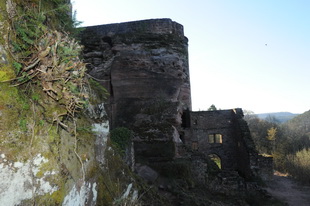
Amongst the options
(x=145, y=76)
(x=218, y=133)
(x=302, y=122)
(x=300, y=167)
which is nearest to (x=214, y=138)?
(x=218, y=133)

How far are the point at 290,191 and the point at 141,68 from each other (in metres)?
9.08

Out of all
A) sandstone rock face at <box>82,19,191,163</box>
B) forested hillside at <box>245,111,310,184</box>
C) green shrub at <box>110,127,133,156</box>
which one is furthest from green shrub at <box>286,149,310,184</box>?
green shrub at <box>110,127,133,156</box>

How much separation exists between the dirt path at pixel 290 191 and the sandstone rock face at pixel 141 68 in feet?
17.7

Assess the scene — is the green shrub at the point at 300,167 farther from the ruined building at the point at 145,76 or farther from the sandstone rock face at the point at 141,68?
the sandstone rock face at the point at 141,68

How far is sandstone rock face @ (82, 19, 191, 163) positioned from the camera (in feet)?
35.1

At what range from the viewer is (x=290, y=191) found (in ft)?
38.1

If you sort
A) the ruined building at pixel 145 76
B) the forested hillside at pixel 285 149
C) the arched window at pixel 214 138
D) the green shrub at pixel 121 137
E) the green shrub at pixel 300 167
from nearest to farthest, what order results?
the green shrub at pixel 121 137
the ruined building at pixel 145 76
the green shrub at pixel 300 167
the forested hillside at pixel 285 149
the arched window at pixel 214 138

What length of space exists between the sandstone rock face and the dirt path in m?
5.40

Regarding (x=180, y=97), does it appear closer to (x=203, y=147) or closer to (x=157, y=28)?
(x=157, y=28)

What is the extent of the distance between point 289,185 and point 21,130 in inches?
576

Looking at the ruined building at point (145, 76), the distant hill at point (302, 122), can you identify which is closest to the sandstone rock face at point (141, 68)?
the ruined building at point (145, 76)

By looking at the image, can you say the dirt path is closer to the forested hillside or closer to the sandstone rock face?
the forested hillside

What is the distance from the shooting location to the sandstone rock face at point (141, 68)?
35.1 ft

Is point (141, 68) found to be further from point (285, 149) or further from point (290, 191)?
point (285, 149)
